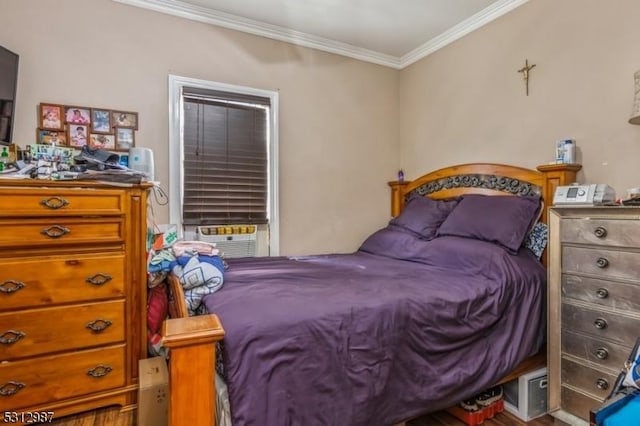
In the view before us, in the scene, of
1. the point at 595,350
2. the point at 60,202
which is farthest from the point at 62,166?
the point at 595,350

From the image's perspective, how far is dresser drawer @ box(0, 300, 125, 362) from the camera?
162 centimetres

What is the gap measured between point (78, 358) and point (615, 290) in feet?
8.23

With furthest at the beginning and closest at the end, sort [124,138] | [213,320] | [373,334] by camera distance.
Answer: [124,138], [373,334], [213,320]

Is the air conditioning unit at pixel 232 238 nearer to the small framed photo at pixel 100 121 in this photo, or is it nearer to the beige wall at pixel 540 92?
the small framed photo at pixel 100 121

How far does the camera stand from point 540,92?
8.07 feet

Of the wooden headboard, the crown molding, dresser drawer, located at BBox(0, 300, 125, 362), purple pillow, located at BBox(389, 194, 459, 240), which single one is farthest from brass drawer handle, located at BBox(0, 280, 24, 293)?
the crown molding

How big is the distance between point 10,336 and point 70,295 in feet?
0.88

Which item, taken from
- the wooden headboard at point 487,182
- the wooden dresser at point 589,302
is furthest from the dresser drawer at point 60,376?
the wooden headboard at point 487,182

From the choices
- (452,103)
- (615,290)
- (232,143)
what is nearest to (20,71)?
(232,143)

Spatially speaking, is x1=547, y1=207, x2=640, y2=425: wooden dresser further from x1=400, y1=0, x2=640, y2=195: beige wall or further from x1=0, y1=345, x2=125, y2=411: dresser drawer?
x1=0, y1=345, x2=125, y2=411: dresser drawer

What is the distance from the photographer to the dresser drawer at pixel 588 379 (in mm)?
1658

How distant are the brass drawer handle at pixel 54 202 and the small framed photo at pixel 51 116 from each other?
90cm

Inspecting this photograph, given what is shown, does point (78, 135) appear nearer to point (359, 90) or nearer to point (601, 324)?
point (359, 90)

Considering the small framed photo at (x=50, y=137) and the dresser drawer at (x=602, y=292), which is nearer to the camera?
the dresser drawer at (x=602, y=292)
